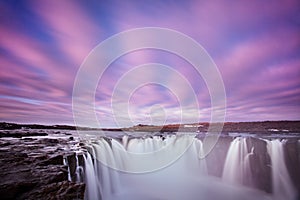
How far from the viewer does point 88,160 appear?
9477 mm

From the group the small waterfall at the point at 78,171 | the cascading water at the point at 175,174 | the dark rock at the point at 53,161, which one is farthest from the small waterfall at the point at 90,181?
the dark rock at the point at 53,161

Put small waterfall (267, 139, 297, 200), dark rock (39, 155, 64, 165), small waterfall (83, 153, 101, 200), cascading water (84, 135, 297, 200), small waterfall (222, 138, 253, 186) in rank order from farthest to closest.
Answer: small waterfall (222, 138, 253, 186) → cascading water (84, 135, 297, 200) → small waterfall (267, 139, 297, 200) → small waterfall (83, 153, 101, 200) → dark rock (39, 155, 64, 165)

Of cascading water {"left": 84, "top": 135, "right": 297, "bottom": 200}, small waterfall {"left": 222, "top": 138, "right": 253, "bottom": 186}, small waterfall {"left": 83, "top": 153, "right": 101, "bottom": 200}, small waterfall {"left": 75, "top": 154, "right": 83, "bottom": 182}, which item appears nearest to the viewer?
small waterfall {"left": 75, "top": 154, "right": 83, "bottom": 182}

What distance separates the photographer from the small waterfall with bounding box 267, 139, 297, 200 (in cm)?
1039

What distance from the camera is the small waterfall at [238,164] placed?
12.7m

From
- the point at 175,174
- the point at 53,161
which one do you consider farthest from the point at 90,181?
the point at 175,174

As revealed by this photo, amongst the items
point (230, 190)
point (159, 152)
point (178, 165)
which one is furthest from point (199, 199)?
point (159, 152)

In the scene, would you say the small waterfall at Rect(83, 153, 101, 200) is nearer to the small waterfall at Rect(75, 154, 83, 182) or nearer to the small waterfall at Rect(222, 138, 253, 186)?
the small waterfall at Rect(75, 154, 83, 182)

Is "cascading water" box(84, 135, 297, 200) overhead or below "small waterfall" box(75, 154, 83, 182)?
below

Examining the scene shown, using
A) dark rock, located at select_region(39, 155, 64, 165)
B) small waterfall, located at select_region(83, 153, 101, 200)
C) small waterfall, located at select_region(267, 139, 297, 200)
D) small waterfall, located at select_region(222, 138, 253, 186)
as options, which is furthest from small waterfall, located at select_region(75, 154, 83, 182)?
small waterfall, located at select_region(267, 139, 297, 200)

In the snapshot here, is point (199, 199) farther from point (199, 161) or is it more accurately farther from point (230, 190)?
point (199, 161)

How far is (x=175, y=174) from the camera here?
1708 centimetres

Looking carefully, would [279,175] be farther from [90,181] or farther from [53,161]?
[53,161]

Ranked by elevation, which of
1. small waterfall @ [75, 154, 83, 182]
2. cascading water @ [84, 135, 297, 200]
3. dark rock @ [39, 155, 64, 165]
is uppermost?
dark rock @ [39, 155, 64, 165]
